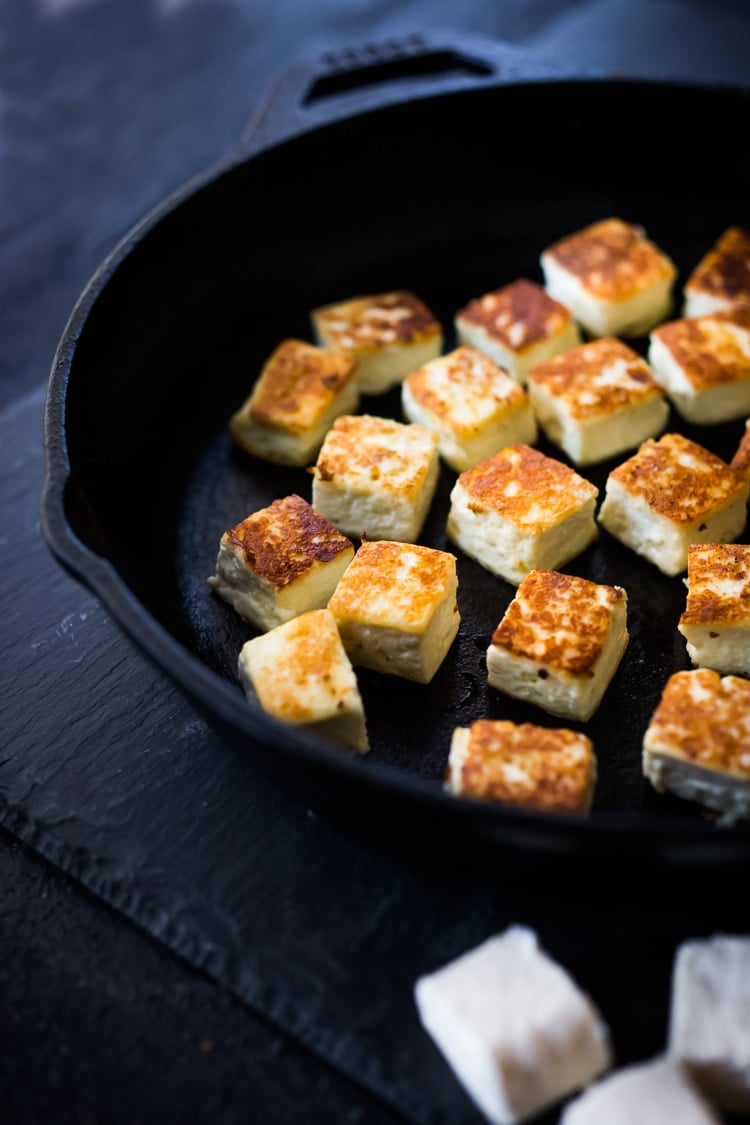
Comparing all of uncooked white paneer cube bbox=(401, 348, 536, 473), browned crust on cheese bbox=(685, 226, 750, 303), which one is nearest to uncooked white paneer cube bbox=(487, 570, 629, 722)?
uncooked white paneer cube bbox=(401, 348, 536, 473)

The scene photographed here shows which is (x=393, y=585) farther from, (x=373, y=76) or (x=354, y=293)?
(x=373, y=76)

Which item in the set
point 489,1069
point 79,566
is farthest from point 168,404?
point 489,1069

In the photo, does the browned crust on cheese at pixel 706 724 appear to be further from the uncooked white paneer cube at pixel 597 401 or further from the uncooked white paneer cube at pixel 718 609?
the uncooked white paneer cube at pixel 597 401

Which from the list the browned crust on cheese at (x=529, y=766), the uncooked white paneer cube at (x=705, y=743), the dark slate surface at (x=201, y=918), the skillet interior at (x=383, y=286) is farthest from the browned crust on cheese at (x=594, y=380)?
the dark slate surface at (x=201, y=918)

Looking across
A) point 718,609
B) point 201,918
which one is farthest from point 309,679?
point 718,609

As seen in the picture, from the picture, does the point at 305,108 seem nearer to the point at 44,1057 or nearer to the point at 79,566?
the point at 79,566
